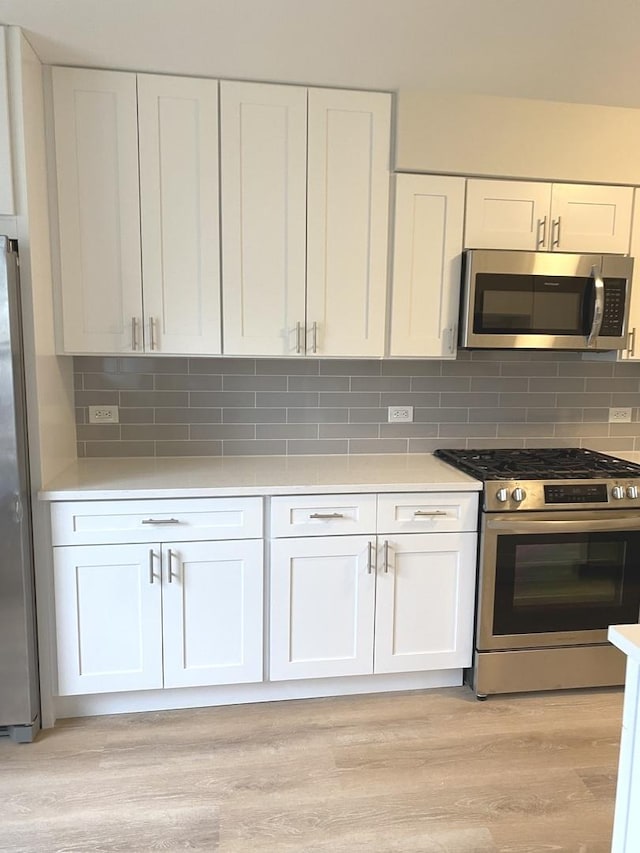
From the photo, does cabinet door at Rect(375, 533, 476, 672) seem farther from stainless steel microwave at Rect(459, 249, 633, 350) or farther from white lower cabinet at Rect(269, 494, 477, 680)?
stainless steel microwave at Rect(459, 249, 633, 350)

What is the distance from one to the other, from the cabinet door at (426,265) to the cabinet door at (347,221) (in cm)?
7

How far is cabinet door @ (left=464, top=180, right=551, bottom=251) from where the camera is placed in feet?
8.57

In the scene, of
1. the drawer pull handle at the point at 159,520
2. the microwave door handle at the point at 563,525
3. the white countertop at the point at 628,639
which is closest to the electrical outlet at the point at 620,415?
the microwave door handle at the point at 563,525

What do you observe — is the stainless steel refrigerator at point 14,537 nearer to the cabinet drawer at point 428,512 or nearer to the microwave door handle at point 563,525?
the cabinet drawer at point 428,512

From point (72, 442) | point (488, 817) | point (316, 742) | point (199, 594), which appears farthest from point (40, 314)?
point (488, 817)

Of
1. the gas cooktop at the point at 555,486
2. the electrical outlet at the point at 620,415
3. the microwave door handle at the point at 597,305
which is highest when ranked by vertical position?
the microwave door handle at the point at 597,305

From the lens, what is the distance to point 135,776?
2111mm

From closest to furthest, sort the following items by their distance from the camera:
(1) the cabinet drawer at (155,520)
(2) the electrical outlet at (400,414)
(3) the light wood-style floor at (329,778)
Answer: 1. (3) the light wood-style floor at (329,778)
2. (1) the cabinet drawer at (155,520)
3. (2) the electrical outlet at (400,414)

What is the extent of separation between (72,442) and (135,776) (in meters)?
1.42

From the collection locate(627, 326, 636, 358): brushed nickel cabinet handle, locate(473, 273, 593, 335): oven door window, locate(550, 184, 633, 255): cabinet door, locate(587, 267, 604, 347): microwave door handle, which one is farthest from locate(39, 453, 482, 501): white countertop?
locate(550, 184, 633, 255): cabinet door

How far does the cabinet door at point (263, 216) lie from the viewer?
95.5 inches

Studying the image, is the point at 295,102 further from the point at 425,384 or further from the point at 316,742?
the point at 316,742

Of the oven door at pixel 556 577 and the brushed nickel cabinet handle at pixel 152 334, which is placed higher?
the brushed nickel cabinet handle at pixel 152 334

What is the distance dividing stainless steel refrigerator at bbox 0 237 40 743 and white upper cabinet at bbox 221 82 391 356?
2.67ft
